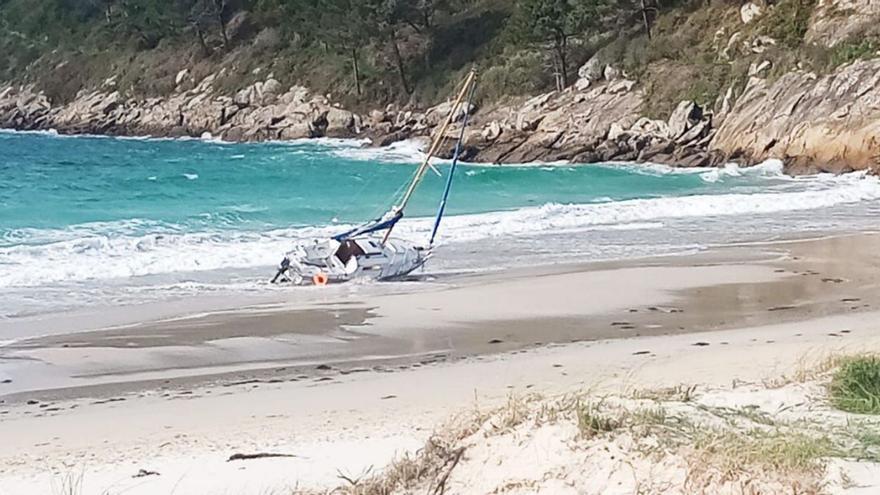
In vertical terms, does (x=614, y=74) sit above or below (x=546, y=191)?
above

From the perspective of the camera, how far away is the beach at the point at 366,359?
908 centimetres

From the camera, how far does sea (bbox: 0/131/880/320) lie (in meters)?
21.3

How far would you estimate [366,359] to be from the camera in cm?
1366

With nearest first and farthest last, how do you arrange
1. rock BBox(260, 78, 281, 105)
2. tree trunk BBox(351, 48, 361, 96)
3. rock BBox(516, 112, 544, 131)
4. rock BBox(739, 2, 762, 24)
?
1. rock BBox(739, 2, 762, 24)
2. rock BBox(516, 112, 544, 131)
3. tree trunk BBox(351, 48, 361, 96)
4. rock BBox(260, 78, 281, 105)

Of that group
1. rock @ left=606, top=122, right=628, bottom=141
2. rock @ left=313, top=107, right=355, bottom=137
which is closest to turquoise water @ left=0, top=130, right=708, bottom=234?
rock @ left=606, top=122, right=628, bottom=141

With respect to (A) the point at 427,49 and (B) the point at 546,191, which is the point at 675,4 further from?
(B) the point at 546,191

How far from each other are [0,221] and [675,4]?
37153 mm

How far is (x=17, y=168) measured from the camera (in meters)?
49.2

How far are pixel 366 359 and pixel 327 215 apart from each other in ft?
62.6

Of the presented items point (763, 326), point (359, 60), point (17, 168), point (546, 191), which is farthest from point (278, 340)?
point (359, 60)

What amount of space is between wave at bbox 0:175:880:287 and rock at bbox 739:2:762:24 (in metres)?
17.3

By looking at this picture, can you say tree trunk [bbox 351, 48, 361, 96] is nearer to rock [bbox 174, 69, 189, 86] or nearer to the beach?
rock [bbox 174, 69, 189, 86]

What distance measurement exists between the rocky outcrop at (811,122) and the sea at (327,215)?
1084mm

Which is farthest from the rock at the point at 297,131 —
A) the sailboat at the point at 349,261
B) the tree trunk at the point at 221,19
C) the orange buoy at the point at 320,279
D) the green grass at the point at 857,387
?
the green grass at the point at 857,387
